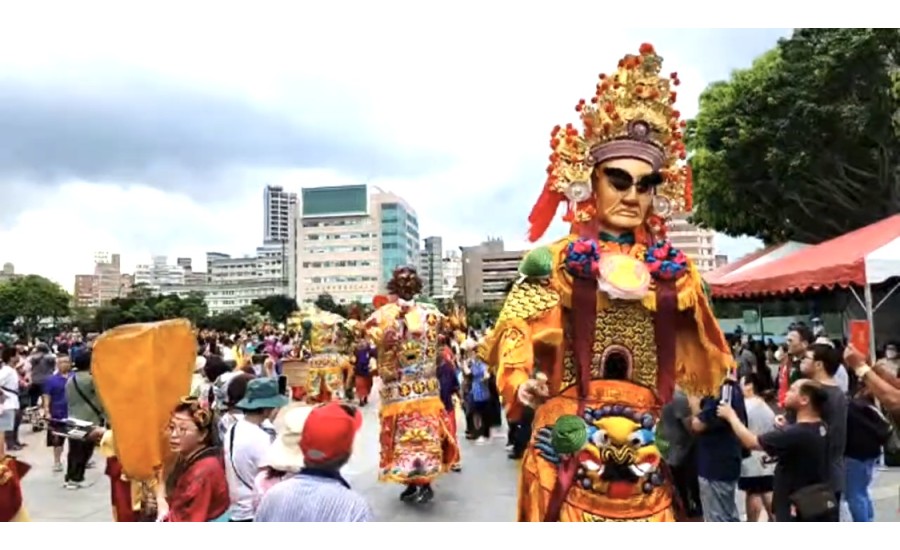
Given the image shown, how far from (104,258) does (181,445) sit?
108452 mm

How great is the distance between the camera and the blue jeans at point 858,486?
5137 mm

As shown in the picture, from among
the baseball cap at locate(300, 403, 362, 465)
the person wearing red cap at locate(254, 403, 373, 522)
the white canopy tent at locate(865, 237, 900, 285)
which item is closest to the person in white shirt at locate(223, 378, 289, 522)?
the person wearing red cap at locate(254, 403, 373, 522)

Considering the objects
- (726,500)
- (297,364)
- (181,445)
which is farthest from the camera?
(297,364)

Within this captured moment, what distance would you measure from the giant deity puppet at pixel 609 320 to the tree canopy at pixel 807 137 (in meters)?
12.0

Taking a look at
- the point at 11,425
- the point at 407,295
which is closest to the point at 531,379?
the point at 407,295

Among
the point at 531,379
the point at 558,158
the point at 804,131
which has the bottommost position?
the point at 531,379

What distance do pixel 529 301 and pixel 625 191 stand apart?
2.28 ft

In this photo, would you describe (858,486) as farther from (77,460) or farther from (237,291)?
(237,291)

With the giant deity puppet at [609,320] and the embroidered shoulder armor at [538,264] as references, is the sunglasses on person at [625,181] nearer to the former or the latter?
the giant deity puppet at [609,320]

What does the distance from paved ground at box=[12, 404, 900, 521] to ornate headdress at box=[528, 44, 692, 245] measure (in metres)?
3.49

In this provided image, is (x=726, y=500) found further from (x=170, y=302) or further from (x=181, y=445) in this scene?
(x=170, y=302)

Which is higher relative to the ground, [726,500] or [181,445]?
[181,445]

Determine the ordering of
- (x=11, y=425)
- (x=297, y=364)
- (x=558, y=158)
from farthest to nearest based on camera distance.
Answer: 1. (x=297, y=364)
2. (x=11, y=425)
3. (x=558, y=158)

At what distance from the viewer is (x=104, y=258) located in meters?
103
